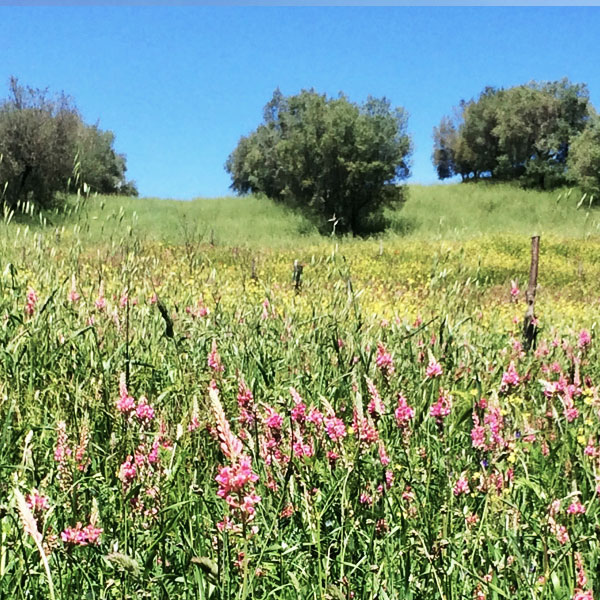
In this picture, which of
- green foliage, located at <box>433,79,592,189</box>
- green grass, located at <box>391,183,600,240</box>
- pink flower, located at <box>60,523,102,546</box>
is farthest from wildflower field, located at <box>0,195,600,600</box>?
green foliage, located at <box>433,79,592,189</box>

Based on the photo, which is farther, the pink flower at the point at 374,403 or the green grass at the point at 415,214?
the green grass at the point at 415,214

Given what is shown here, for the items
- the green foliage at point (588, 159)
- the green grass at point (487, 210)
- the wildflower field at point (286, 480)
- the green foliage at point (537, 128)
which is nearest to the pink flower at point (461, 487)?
the wildflower field at point (286, 480)

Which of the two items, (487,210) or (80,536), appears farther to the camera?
(487,210)

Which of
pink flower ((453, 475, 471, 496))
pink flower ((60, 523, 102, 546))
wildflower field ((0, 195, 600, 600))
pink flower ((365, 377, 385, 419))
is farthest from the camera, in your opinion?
pink flower ((453, 475, 471, 496))

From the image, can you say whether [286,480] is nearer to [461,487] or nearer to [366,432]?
[366,432]

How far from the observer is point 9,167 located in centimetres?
4000

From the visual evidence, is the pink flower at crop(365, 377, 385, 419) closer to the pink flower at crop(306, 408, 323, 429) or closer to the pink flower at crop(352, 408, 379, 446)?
the pink flower at crop(352, 408, 379, 446)

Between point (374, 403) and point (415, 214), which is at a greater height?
point (415, 214)

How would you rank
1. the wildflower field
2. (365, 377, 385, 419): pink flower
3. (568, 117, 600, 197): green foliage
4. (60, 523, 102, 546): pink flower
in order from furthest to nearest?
(568, 117, 600, 197): green foliage
(365, 377, 385, 419): pink flower
the wildflower field
(60, 523, 102, 546): pink flower

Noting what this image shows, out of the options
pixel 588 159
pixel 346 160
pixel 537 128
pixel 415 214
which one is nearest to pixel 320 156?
pixel 346 160

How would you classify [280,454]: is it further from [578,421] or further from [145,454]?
[578,421]

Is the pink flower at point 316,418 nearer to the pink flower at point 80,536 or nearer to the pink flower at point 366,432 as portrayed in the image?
the pink flower at point 366,432

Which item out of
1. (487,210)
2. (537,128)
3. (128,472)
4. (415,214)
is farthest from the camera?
(537,128)

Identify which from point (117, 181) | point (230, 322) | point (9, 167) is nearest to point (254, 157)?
point (9, 167)
